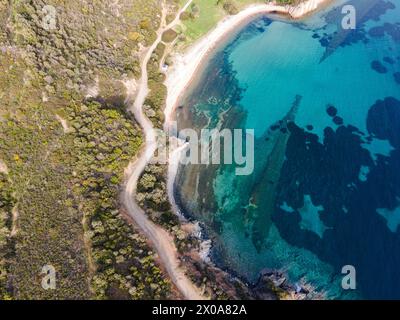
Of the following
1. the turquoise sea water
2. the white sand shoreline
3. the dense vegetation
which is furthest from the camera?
the white sand shoreline

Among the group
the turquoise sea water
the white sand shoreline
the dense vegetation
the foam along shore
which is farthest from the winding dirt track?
the turquoise sea water

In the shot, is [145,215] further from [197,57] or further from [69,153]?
[197,57]

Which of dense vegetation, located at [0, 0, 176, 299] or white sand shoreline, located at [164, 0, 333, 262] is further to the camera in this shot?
white sand shoreline, located at [164, 0, 333, 262]

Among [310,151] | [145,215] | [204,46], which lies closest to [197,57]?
[204,46]

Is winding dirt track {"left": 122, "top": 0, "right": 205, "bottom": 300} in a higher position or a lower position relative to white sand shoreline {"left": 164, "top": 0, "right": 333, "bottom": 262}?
lower

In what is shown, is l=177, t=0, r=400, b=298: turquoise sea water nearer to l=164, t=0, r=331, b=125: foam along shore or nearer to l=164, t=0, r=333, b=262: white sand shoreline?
l=164, t=0, r=333, b=262: white sand shoreline
